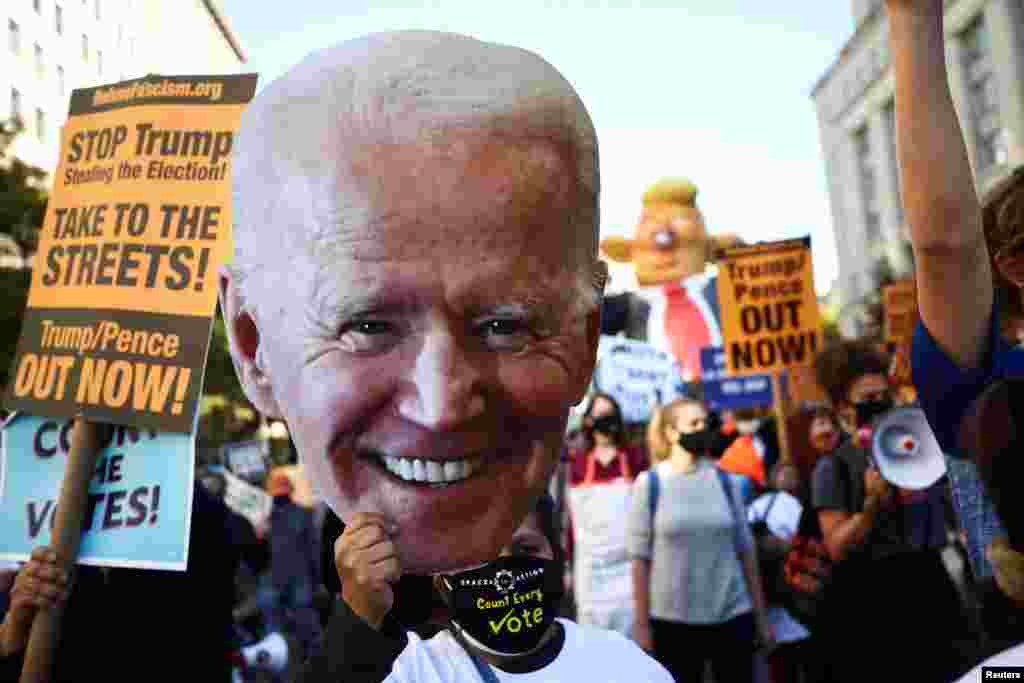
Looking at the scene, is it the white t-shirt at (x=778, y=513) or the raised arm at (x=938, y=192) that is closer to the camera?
the raised arm at (x=938, y=192)

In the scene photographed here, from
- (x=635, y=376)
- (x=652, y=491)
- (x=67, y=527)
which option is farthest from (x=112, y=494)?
(x=635, y=376)

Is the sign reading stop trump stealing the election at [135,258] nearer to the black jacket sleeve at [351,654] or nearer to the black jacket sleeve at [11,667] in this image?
the black jacket sleeve at [11,667]

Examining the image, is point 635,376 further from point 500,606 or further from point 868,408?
point 500,606

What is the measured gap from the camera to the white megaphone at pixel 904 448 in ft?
7.78

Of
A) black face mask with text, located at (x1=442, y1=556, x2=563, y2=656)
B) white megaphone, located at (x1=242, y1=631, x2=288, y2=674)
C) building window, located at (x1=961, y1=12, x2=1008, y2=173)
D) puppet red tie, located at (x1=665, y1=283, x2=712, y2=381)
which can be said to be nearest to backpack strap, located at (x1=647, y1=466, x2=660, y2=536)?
white megaphone, located at (x1=242, y1=631, x2=288, y2=674)

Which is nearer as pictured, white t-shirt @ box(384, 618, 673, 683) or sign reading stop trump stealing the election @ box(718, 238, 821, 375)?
white t-shirt @ box(384, 618, 673, 683)

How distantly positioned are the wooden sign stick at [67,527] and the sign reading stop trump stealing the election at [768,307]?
188 inches

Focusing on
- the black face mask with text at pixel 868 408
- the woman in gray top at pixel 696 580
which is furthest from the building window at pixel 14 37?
the black face mask with text at pixel 868 408

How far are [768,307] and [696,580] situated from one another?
297 cm

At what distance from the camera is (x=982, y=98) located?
2678 cm

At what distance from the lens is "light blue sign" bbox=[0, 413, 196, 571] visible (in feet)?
7.18

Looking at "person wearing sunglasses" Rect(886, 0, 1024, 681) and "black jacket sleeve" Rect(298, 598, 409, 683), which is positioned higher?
"person wearing sunglasses" Rect(886, 0, 1024, 681)

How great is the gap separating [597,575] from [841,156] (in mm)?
39204

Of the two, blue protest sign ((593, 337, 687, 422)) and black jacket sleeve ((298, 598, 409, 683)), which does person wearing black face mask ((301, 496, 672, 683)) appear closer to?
black jacket sleeve ((298, 598, 409, 683))
